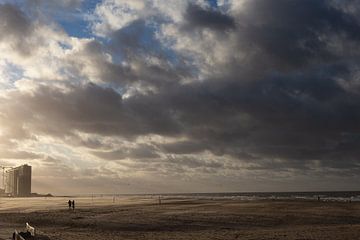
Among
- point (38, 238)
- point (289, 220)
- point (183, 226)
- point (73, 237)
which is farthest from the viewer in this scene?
point (289, 220)

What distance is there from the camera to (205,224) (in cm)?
4309

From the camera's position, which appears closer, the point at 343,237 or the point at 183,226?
the point at 343,237

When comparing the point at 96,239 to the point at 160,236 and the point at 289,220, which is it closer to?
the point at 160,236

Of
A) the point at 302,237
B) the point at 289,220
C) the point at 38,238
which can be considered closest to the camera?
the point at 38,238

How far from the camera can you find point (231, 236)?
32.3m

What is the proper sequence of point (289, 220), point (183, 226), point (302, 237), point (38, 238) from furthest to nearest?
point (289, 220) < point (183, 226) < point (302, 237) < point (38, 238)

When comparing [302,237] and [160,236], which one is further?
[160,236]

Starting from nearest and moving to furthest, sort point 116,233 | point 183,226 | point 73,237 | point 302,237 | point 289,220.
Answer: point 302,237 < point 73,237 < point 116,233 < point 183,226 < point 289,220

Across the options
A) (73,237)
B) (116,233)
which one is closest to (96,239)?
(73,237)

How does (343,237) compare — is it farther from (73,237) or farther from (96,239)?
(73,237)

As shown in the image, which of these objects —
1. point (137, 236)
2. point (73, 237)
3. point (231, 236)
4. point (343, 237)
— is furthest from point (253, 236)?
point (73, 237)

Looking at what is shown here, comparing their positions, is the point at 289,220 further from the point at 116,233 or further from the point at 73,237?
the point at 73,237

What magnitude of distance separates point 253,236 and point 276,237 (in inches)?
70.3

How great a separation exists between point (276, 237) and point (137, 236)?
10.6m
